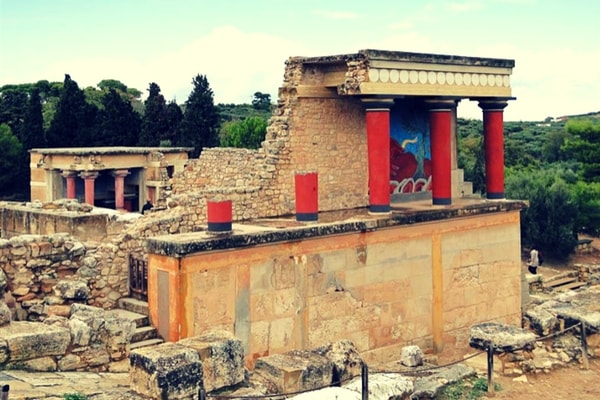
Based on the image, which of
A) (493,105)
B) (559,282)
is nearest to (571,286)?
(559,282)

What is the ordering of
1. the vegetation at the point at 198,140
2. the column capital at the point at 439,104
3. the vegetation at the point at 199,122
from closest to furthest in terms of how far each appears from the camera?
the column capital at the point at 439,104
the vegetation at the point at 198,140
the vegetation at the point at 199,122

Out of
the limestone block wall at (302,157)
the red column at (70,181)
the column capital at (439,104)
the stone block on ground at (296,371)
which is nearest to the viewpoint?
the stone block on ground at (296,371)

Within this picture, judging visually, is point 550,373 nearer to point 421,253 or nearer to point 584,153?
point 421,253

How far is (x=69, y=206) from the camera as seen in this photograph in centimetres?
1532

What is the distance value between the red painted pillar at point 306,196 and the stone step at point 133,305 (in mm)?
2829

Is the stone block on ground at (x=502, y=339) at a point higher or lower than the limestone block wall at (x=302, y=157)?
lower

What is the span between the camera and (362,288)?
12641mm

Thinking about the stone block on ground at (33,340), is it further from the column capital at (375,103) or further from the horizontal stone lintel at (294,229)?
the column capital at (375,103)

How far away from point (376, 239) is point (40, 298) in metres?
5.39

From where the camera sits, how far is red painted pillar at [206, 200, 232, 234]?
10.8 meters

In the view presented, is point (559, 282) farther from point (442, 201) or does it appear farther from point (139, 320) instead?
point (139, 320)

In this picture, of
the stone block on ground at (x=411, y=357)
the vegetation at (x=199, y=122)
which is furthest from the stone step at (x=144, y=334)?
the vegetation at (x=199, y=122)

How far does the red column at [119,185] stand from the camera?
97.0ft

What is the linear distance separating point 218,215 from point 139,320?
1814mm
